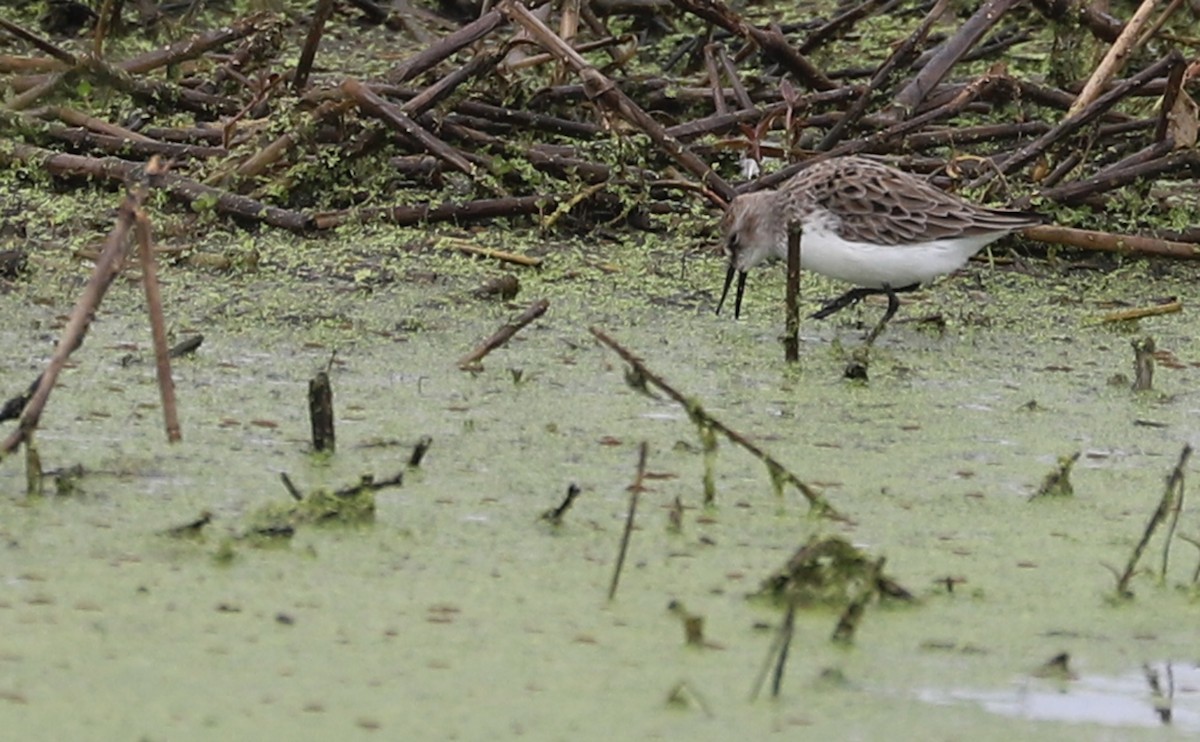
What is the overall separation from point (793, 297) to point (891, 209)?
67 centimetres

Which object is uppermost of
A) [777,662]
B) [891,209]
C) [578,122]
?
[578,122]

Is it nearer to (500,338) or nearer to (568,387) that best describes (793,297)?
(568,387)

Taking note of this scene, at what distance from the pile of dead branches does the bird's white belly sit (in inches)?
26.9

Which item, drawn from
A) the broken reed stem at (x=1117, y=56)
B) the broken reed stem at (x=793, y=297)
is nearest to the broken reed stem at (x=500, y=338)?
the broken reed stem at (x=793, y=297)

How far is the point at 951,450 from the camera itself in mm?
4984

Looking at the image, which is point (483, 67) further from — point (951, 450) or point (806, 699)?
point (806, 699)

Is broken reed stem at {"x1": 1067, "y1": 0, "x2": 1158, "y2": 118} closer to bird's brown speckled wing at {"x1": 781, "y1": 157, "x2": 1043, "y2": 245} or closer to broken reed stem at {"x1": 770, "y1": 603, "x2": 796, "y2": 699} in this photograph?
bird's brown speckled wing at {"x1": 781, "y1": 157, "x2": 1043, "y2": 245}

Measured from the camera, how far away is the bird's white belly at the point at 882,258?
241 inches

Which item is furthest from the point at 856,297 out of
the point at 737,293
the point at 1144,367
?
the point at 1144,367

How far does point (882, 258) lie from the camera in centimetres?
611

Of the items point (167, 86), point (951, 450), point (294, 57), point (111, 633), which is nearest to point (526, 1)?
point (167, 86)

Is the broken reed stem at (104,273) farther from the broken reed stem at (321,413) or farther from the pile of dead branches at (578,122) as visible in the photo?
the pile of dead branches at (578,122)

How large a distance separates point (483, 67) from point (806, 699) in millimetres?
3947

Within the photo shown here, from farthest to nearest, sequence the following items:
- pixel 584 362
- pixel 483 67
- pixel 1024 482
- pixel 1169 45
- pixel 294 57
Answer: pixel 294 57 → pixel 1169 45 → pixel 483 67 → pixel 584 362 → pixel 1024 482
